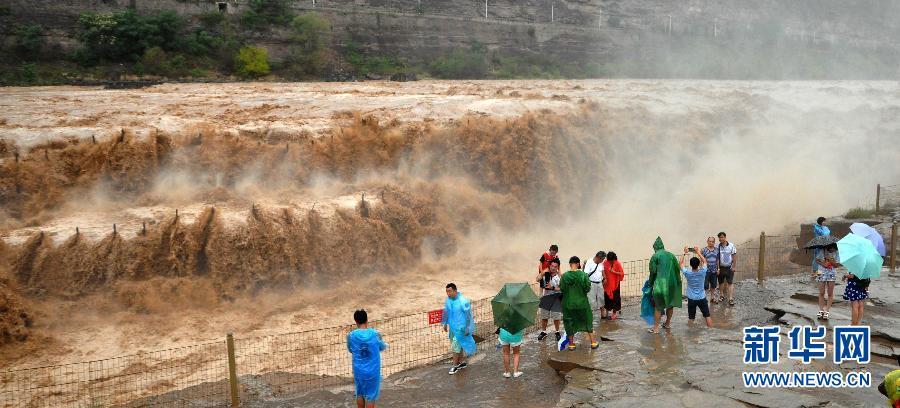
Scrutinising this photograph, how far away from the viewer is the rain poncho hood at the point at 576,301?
8.62 metres

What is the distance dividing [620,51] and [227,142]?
32.8 m

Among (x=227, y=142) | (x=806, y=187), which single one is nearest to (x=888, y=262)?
(x=806, y=187)

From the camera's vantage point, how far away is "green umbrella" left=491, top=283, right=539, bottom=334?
27.4 ft

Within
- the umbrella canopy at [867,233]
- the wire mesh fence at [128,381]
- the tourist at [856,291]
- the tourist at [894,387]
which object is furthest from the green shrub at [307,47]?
the tourist at [894,387]

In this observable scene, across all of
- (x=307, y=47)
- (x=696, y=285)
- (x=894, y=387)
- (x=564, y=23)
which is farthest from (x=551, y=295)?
(x=564, y=23)

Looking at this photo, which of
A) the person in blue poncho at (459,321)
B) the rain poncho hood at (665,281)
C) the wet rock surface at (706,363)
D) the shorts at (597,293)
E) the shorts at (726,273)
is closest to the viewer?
the wet rock surface at (706,363)

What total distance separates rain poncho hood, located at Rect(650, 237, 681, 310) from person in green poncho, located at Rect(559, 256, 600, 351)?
3.50 feet

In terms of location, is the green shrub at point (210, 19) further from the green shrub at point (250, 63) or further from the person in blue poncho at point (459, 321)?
the person in blue poncho at point (459, 321)

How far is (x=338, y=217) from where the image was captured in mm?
15031

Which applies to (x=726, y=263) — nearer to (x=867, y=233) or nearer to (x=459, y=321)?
(x=867, y=233)

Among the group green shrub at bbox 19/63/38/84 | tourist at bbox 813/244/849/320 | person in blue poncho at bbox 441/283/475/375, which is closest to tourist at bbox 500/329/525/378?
person in blue poncho at bbox 441/283/475/375

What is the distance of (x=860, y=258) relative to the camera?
28.2ft

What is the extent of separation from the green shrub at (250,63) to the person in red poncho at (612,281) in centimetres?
2140

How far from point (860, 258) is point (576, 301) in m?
3.25
